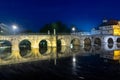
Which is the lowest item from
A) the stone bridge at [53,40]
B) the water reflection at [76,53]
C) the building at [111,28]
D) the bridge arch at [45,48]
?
the water reflection at [76,53]

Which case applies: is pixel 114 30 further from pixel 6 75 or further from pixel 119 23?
pixel 6 75


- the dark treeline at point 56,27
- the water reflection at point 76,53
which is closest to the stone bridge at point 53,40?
the water reflection at point 76,53

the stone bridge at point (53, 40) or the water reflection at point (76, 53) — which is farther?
the stone bridge at point (53, 40)

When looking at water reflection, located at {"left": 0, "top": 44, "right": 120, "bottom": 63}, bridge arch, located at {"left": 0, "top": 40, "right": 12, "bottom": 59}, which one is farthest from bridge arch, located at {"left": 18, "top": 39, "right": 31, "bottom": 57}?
bridge arch, located at {"left": 0, "top": 40, "right": 12, "bottom": 59}

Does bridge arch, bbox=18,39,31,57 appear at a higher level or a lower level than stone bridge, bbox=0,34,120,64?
lower

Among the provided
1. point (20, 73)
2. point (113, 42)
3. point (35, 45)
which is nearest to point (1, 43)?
point (35, 45)

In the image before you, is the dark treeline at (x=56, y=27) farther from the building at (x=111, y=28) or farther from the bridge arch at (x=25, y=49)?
the building at (x=111, y=28)

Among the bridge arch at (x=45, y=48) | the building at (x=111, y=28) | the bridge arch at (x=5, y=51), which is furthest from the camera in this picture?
the building at (x=111, y=28)

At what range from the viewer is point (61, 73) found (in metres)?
31.2

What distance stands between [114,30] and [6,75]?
248 ft

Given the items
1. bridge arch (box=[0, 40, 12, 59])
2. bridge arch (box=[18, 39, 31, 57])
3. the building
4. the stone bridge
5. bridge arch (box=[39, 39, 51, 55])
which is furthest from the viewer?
the building

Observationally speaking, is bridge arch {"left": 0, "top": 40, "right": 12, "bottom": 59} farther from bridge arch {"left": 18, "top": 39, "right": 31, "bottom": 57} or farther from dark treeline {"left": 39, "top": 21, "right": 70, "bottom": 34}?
dark treeline {"left": 39, "top": 21, "right": 70, "bottom": 34}

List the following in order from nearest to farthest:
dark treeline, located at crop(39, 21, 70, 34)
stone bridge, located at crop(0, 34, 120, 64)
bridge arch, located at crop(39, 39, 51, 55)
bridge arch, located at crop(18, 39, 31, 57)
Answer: bridge arch, located at crop(18, 39, 31, 57), bridge arch, located at crop(39, 39, 51, 55), stone bridge, located at crop(0, 34, 120, 64), dark treeline, located at crop(39, 21, 70, 34)

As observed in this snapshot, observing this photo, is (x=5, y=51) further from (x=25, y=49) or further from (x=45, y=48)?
(x=45, y=48)
